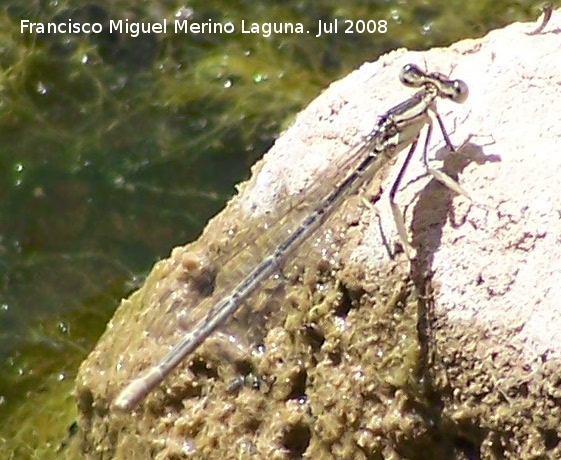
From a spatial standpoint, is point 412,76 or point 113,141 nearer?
point 412,76

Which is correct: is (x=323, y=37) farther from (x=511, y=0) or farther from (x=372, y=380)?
(x=372, y=380)

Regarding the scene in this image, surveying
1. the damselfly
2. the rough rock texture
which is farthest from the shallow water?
the damselfly

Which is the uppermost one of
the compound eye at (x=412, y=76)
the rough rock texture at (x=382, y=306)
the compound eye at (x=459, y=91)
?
the compound eye at (x=412, y=76)

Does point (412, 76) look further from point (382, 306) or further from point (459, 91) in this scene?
point (382, 306)

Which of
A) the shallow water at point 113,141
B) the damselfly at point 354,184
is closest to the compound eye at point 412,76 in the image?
the damselfly at point 354,184

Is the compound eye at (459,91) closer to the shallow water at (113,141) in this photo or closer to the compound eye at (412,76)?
the compound eye at (412,76)

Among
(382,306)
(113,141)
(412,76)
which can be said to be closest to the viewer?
(382,306)

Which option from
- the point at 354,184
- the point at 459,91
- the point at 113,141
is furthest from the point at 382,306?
the point at 113,141

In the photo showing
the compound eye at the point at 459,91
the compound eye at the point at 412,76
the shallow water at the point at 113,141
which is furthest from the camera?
the shallow water at the point at 113,141

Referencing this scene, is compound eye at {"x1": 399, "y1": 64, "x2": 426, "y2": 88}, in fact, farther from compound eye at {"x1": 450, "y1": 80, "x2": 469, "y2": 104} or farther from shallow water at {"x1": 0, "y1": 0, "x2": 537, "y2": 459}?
shallow water at {"x1": 0, "y1": 0, "x2": 537, "y2": 459}
